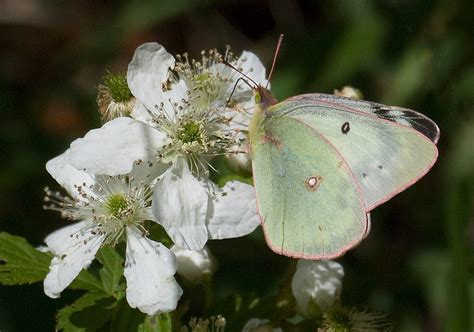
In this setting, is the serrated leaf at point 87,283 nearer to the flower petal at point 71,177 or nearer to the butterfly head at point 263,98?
the flower petal at point 71,177

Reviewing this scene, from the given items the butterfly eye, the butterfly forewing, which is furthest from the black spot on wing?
the butterfly eye

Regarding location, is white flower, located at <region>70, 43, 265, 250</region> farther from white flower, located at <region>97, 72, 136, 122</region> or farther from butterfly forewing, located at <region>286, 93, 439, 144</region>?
butterfly forewing, located at <region>286, 93, 439, 144</region>

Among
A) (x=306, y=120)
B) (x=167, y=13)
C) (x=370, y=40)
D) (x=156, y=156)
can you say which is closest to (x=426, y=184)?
(x=370, y=40)

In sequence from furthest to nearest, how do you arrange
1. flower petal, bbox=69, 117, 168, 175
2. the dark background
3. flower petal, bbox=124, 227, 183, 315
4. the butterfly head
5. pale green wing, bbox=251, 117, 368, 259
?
the dark background, the butterfly head, pale green wing, bbox=251, 117, 368, 259, flower petal, bbox=69, 117, 168, 175, flower petal, bbox=124, 227, 183, 315

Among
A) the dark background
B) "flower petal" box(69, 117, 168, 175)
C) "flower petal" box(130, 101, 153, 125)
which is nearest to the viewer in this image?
"flower petal" box(69, 117, 168, 175)

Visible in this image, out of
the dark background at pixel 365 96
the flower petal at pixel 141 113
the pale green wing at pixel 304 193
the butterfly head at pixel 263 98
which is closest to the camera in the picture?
the pale green wing at pixel 304 193

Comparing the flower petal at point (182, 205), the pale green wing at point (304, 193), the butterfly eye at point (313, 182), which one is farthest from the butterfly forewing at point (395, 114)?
the flower petal at point (182, 205)
